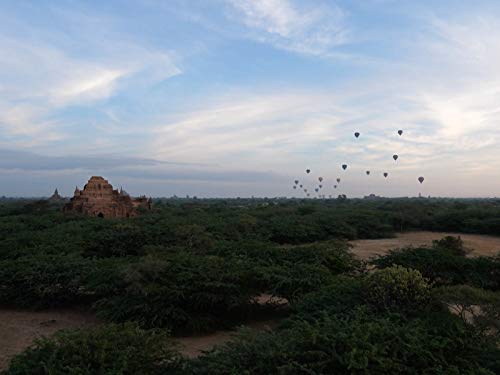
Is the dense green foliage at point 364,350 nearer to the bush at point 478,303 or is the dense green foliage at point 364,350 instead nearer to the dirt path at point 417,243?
the bush at point 478,303

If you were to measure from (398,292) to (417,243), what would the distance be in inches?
895

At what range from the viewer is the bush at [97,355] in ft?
18.1

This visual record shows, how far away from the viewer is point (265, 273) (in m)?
10.9

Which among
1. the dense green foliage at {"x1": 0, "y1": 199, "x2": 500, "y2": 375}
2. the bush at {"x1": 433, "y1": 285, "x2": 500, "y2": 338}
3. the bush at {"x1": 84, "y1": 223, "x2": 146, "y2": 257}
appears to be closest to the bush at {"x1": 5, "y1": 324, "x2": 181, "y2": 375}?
the dense green foliage at {"x1": 0, "y1": 199, "x2": 500, "y2": 375}

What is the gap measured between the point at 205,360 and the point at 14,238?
15.2m

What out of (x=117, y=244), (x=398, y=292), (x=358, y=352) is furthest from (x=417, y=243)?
(x=358, y=352)

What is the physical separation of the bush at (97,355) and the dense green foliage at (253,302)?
17mm

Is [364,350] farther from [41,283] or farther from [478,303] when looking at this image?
[41,283]

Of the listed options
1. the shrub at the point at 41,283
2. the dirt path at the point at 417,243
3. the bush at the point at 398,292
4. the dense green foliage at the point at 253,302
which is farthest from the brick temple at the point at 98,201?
the bush at the point at 398,292

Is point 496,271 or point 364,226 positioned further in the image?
point 364,226

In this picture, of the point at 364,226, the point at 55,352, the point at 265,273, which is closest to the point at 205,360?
the point at 55,352

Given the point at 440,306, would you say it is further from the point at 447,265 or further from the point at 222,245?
the point at 222,245

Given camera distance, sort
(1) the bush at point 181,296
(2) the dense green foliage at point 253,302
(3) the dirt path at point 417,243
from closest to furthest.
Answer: (2) the dense green foliage at point 253,302 < (1) the bush at point 181,296 < (3) the dirt path at point 417,243

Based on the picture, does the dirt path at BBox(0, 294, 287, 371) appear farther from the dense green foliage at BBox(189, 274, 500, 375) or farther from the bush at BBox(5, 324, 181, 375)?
the dense green foliage at BBox(189, 274, 500, 375)
